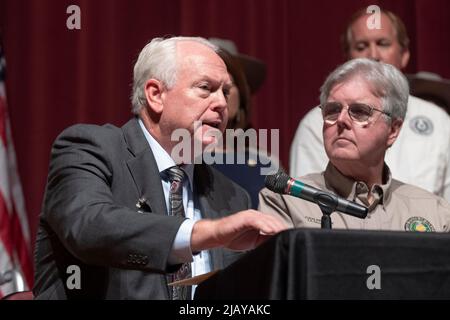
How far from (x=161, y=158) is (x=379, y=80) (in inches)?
31.0

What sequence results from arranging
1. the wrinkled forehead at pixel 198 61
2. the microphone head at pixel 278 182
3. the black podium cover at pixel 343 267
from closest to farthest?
1. the black podium cover at pixel 343 267
2. the microphone head at pixel 278 182
3. the wrinkled forehead at pixel 198 61

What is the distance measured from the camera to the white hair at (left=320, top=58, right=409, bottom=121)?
8.87 ft

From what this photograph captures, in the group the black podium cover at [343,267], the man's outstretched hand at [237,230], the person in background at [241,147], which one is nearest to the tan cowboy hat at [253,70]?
the person in background at [241,147]

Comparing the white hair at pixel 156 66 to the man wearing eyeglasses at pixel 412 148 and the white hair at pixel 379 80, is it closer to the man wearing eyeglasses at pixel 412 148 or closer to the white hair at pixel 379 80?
the white hair at pixel 379 80

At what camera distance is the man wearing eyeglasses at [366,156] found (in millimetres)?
2566

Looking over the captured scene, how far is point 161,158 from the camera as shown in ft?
7.95

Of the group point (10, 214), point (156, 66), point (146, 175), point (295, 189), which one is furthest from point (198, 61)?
point (10, 214)

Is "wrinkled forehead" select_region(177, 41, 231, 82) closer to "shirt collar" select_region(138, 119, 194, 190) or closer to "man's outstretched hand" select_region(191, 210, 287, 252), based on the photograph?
"shirt collar" select_region(138, 119, 194, 190)

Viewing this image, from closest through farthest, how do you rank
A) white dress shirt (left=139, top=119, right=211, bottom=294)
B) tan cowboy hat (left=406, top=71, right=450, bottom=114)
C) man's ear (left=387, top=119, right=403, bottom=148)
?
white dress shirt (left=139, top=119, right=211, bottom=294), man's ear (left=387, top=119, right=403, bottom=148), tan cowboy hat (left=406, top=71, right=450, bottom=114)

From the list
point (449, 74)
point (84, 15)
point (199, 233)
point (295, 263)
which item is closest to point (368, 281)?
point (295, 263)

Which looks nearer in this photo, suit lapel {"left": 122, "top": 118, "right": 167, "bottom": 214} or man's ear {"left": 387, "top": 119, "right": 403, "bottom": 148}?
suit lapel {"left": 122, "top": 118, "right": 167, "bottom": 214}

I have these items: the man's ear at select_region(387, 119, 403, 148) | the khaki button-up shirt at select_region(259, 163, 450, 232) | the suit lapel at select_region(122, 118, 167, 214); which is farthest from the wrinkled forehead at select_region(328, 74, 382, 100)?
the suit lapel at select_region(122, 118, 167, 214)

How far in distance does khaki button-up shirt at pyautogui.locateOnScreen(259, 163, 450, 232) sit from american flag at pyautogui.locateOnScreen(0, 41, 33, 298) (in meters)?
1.37

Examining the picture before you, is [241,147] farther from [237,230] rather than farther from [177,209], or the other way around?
[237,230]
